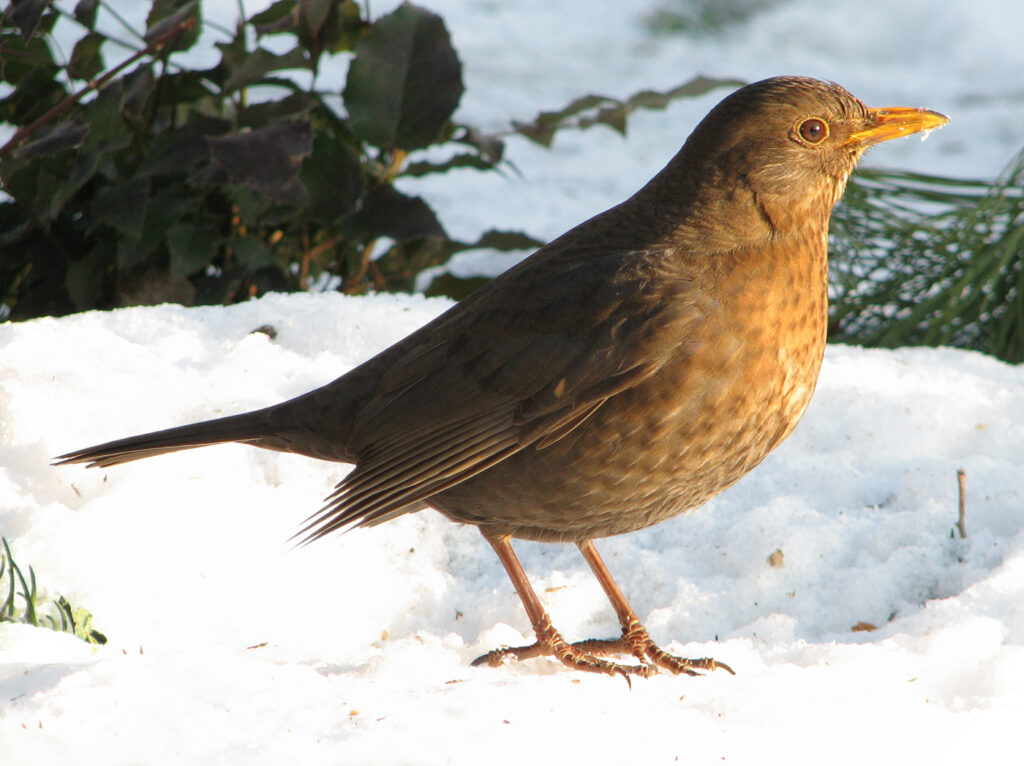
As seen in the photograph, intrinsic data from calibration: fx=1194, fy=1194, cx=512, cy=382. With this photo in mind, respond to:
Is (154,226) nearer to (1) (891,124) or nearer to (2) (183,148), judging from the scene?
(2) (183,148)

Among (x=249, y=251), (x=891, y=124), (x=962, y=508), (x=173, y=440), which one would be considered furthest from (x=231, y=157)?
(x=962, y=508)

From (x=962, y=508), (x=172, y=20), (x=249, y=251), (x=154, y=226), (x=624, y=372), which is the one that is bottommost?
(x=962, y=508)

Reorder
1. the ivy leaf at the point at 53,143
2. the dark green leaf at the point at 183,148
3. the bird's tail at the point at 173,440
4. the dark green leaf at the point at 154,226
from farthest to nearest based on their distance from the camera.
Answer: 1. the dark green leaf at the point at 154,226
2. the dark green leaf at the point at 183,148
3. the ivy leaf at the point at 53,143
4. the bird's tail at the point at 173,440

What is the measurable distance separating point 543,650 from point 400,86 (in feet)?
7.63

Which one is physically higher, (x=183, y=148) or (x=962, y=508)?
(x=183, y=148)

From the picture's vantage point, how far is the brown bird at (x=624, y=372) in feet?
A: 8.36

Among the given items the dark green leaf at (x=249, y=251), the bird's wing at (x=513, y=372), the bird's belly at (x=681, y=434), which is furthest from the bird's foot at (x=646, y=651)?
the dark green leaf at (x=249, y=251)

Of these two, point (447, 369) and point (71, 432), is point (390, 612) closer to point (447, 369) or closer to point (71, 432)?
point (447, 369)

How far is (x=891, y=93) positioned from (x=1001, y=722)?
8832mm

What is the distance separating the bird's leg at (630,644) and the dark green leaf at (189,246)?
1976mm

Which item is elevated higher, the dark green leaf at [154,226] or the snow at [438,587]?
the dark green leaf at [154,226]

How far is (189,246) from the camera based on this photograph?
13.9ft

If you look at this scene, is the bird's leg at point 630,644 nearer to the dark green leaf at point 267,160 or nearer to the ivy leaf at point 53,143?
the dark green leaf at point 267,160

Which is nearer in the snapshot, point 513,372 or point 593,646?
point 513,372
